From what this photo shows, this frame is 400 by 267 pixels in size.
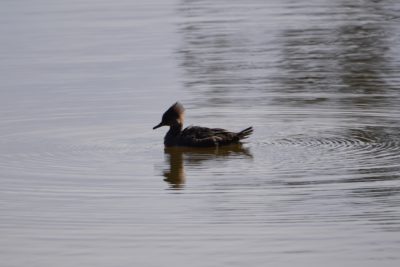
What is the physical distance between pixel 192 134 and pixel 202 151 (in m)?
0.23

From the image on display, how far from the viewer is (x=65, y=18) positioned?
29750 millimetres

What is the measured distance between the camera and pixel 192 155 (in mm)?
15141

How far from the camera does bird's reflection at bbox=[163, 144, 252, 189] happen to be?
14.0 m

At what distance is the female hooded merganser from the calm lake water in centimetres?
14

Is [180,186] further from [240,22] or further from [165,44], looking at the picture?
[240,22]

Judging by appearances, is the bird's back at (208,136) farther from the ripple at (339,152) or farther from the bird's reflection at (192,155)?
the ripple at (339,152)

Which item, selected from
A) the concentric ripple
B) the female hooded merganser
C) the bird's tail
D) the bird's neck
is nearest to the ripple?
the concentric ripple

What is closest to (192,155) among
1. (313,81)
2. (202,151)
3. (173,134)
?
(202,151)

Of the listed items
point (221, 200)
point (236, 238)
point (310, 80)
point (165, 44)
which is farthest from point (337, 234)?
point (165, 44)

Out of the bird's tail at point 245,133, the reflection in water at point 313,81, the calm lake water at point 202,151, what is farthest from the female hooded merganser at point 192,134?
the reflection in water at point 313,81

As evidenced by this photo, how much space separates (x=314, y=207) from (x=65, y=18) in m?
18.9

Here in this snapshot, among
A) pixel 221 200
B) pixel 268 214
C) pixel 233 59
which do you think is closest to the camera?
pixel 268 214

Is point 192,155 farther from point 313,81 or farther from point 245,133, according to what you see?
point 313,81

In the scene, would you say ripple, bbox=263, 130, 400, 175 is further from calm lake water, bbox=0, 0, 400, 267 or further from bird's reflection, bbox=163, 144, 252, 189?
bird's reflection, bbox=163, 144, 252, 189
